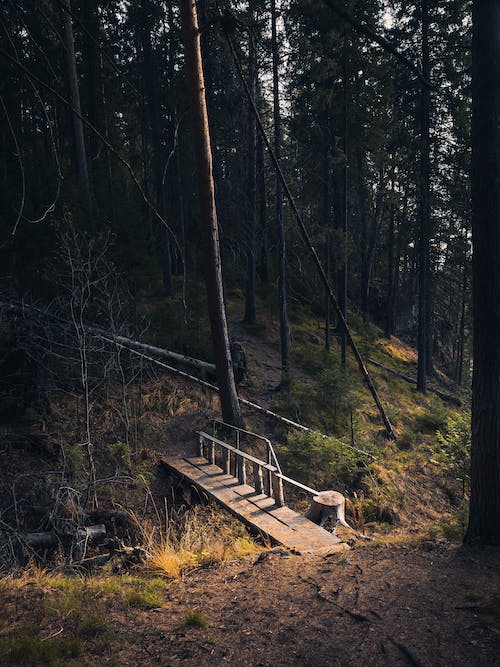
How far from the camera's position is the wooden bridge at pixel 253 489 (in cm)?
800

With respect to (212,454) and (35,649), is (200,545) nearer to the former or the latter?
(35,649)

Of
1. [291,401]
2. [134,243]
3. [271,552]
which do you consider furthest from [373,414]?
[271,552]

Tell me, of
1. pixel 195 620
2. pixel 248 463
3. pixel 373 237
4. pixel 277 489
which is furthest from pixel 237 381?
pixel 373 237

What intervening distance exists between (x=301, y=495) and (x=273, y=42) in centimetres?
1669

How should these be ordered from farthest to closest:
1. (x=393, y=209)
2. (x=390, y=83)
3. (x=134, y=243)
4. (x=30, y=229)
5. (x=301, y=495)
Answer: (x=393, y=209), (x=390, y=83), (x=134, y=243), (x=30, y=229), (x=301, y=495)

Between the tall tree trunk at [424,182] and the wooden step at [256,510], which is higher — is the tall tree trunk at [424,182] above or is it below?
above

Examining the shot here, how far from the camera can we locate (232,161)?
27.4 meters

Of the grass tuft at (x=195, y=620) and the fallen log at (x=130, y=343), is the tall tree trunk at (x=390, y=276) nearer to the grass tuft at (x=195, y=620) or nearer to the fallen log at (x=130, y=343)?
the fallen log at (x=130, y=343)

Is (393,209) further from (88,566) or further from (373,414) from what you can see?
(88,566)

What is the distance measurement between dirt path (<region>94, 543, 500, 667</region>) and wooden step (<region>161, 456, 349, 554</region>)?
136 cm

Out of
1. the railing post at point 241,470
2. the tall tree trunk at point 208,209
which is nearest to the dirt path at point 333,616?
the railing post at point 241,470

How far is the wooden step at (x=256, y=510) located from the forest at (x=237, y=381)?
70 mm

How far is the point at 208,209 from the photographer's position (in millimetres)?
11688

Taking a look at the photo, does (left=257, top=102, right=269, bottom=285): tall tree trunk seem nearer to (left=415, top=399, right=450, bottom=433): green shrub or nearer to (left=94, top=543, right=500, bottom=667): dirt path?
(left=415, top=399, right=450, bottom=433): green shrub
